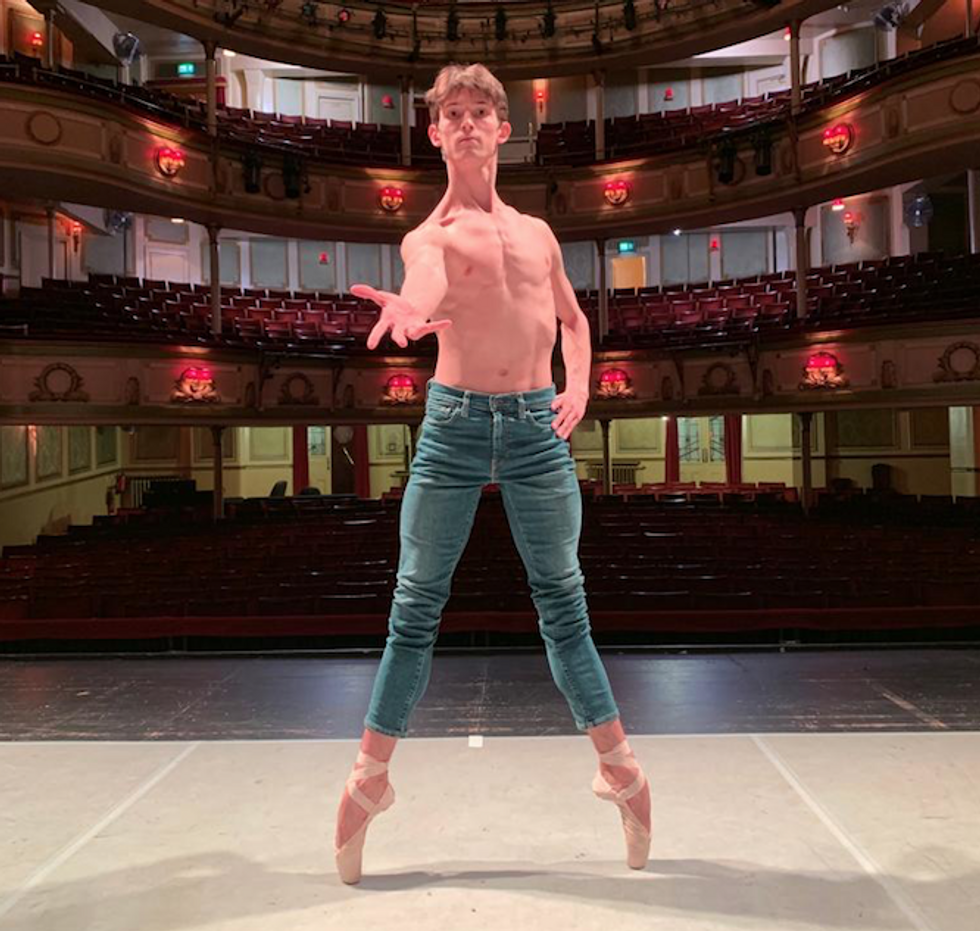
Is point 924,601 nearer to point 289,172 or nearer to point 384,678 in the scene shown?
point 384,678

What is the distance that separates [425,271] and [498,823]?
1512 mm

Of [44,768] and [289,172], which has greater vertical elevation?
[289,172]

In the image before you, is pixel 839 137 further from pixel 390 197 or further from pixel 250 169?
pixel 250 169

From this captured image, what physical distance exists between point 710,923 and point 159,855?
1.37m

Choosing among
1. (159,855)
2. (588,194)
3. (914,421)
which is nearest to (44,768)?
(159,855)

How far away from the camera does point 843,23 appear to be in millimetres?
17250

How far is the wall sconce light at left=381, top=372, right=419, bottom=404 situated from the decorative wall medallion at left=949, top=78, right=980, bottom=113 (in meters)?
7.15

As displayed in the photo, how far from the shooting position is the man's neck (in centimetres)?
242

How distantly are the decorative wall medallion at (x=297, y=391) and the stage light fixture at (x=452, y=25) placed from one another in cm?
619

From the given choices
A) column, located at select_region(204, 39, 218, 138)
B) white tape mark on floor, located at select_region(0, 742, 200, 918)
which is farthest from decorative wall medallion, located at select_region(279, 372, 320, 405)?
white tape mark on floor, located at select_region(0, 742, 200, 918)

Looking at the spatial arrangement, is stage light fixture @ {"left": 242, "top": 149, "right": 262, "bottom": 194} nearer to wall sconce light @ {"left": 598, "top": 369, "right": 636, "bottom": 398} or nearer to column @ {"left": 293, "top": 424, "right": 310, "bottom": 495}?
wall sconce light @ {"left": 598, "top": 369, "right": 636, "bottom": 398}

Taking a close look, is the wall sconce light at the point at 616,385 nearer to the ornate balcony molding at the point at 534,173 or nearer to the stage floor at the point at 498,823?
the ornate balcony molding at the point at 534,173

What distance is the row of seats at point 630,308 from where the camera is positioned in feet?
35.9

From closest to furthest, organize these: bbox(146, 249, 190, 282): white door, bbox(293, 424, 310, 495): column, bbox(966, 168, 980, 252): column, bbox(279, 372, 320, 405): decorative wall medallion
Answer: bbox(279, 372, 320, 405): decorative wall medallion < bbox(966, 168, 980, 252): column < bbox(293, 424, 310, 495): column < bbox(146, 249, 190, 282): white door
